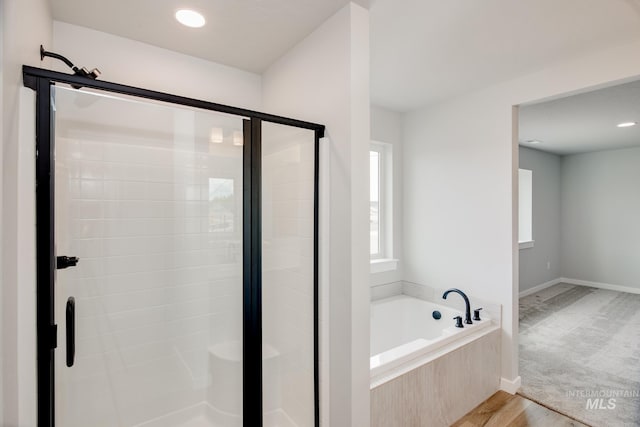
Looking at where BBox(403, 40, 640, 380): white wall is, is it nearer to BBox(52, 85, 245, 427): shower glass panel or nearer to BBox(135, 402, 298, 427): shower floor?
BBox(52, 85, 245, 427): shower glass panel

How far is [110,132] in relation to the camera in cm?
176

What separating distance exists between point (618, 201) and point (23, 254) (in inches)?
296

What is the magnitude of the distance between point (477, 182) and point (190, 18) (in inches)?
96.9

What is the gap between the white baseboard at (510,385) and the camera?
2.41 m

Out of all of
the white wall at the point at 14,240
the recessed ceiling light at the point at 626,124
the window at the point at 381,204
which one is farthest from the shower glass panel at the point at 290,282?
the recessed ceiling light at the point at 626,124

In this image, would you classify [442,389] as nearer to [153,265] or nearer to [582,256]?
[153,265]

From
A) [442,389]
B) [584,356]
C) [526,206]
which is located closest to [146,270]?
[442,389]

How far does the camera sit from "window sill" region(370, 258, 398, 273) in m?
3.06

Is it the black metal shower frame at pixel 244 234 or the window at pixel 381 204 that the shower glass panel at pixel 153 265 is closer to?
the black metal shower frame at pixel 244 234

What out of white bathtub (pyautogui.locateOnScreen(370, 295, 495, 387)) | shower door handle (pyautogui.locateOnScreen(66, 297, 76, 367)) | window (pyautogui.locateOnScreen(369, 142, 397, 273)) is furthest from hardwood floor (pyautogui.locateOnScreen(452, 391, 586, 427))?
shower door handle (pyautogui.locateOnScreen(66, 297, 76, 367))

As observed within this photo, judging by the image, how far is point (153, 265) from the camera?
6.27ft

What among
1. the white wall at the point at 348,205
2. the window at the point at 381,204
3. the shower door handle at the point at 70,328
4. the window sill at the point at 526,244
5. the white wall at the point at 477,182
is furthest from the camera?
the window sill at the point at 526,244

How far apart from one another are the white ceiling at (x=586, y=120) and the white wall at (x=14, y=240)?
3745mm

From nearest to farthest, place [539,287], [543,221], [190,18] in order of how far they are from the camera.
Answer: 1. [190,18]
2. [539,287]
3. [543,221]
